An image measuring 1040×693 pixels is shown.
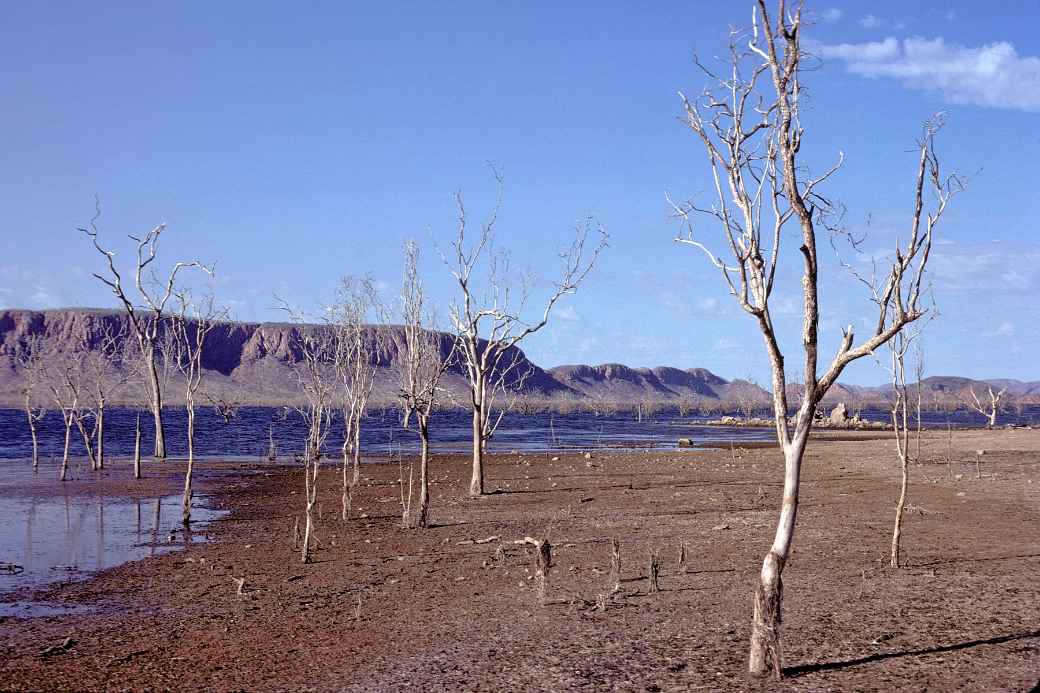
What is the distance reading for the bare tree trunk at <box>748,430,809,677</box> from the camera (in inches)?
336

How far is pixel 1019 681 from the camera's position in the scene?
341 inches

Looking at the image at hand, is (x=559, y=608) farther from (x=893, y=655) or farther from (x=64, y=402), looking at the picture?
(x=64, y=402)

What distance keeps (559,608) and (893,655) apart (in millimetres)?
4332

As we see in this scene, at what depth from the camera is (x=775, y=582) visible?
336 inches

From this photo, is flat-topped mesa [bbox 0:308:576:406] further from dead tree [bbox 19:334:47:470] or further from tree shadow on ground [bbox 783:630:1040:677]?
tree shadow on ground [bbox 783:630:1040:677]

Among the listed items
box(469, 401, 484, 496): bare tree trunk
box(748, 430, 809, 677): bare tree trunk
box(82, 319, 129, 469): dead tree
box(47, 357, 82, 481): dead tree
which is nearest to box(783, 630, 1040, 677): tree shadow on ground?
box(748, 430, 809, 677): bare tree trunk

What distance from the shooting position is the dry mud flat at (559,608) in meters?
9.48

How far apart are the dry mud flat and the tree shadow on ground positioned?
0.12 feet

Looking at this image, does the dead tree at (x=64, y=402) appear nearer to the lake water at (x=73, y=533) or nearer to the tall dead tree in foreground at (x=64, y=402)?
the tall dead tree in foreground at (x=64, y=402)

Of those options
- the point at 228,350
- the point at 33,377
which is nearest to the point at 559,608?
the point at 33,377

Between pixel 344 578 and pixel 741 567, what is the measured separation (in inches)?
264

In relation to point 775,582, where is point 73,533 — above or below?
below

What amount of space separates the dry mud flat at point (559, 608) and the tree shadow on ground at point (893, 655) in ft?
0.12

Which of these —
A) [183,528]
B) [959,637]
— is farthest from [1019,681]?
[183,528]
